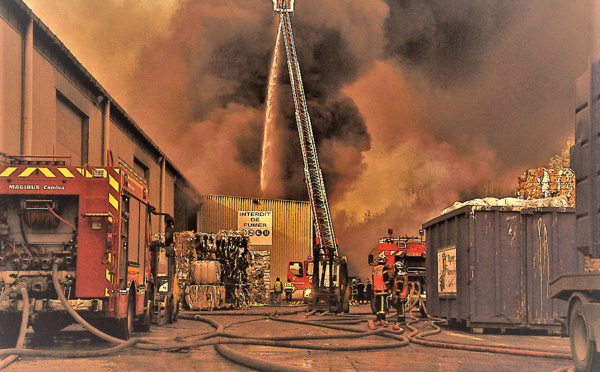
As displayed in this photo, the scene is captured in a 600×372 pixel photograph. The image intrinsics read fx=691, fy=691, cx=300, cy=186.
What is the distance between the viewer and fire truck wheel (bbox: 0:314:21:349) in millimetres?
10352

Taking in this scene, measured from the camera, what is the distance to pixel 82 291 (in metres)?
10.3

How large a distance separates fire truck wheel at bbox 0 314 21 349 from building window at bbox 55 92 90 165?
28.6ft

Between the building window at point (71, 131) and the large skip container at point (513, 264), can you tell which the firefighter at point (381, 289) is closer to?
the large skip container at point (513, 264)

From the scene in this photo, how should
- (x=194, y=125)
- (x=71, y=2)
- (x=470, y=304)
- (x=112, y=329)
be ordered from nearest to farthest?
1. (x=112, y=329)
2. (x=470, y=304)
3. (x=71, y=2)
4. (x=194, y=125)

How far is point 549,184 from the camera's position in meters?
22.8

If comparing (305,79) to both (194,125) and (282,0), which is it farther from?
(194,125)

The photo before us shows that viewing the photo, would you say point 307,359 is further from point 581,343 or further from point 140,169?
point 140,169

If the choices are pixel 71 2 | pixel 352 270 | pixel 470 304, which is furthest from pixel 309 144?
pixel 470 304

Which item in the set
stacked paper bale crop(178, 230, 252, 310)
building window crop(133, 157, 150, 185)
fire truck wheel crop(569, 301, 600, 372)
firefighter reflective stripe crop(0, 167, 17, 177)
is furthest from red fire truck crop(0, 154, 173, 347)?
building window crop(133, 157, 150, 185)

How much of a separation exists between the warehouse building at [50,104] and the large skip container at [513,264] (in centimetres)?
788

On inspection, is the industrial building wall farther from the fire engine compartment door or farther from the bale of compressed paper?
the bale of compressed paper

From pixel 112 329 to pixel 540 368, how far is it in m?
6.59

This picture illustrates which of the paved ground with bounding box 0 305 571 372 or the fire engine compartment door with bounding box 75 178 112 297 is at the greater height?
the fire engine compartment door with bounding box 75 178 112 297

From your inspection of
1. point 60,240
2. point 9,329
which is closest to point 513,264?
point 60,240
